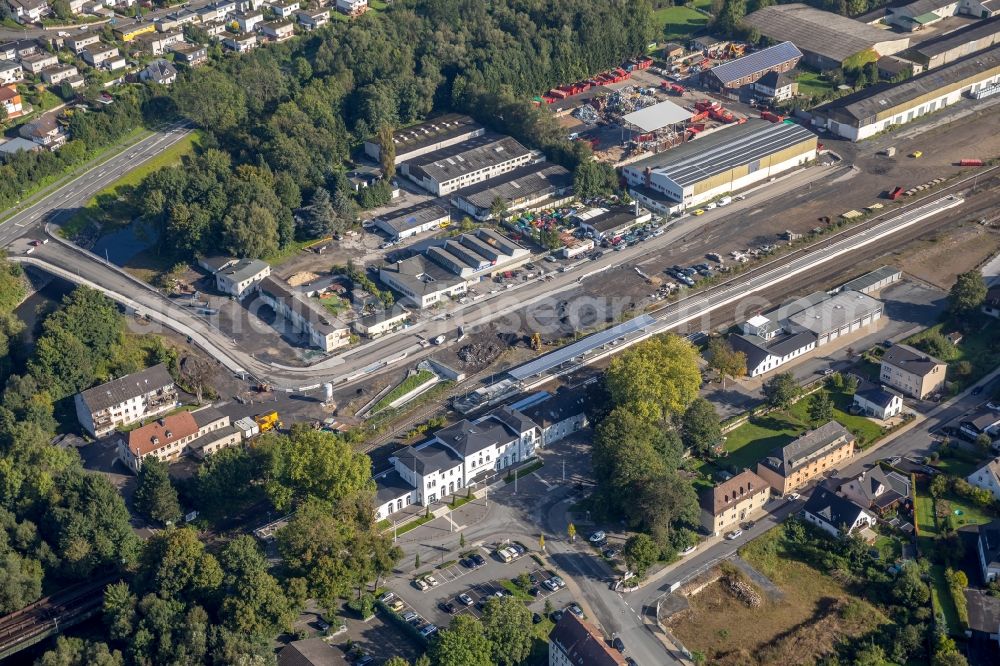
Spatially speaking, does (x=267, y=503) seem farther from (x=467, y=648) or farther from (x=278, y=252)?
(x=278, y=252)

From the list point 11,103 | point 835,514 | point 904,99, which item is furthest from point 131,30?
point 835,514

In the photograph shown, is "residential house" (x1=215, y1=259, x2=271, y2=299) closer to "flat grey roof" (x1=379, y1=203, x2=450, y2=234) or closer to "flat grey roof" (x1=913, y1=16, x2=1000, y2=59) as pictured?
"flat grey roof" (x1=379, y1=203, x2=450, y2=234)

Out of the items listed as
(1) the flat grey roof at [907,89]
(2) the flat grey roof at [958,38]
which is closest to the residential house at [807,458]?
(1) the flat grey roof at [907,89]

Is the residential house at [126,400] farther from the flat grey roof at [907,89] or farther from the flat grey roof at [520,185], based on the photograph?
the flat grey roof at [907,89]

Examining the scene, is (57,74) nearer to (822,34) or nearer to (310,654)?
(310,654)

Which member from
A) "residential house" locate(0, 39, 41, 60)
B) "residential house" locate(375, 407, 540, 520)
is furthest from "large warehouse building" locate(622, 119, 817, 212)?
"residential house" locate(0, 39, 41, 60)
